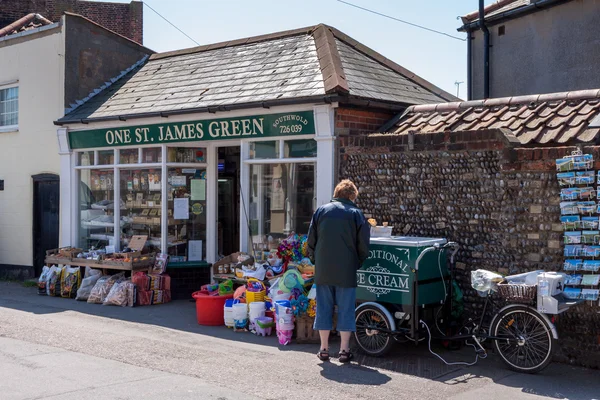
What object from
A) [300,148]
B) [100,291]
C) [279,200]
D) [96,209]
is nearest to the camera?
[300,148]

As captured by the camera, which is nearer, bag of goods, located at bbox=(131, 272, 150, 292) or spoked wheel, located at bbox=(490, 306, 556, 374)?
spoked wheel, located at bbox=(490, 306, 556, 374)

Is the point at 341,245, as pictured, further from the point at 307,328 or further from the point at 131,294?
the point at 131,294

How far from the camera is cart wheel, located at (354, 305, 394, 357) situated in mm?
7496

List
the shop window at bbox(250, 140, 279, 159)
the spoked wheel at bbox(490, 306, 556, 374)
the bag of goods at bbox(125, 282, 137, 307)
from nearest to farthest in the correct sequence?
the spoked wheel at bbox(490, 306, 556, 374) → the shop window at bbox(250, 140, 279, 159) → the bag of goods at bbox(125, 282, 137, 307)

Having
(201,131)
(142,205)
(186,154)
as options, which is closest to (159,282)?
(142,205)

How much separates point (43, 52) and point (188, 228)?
525cm

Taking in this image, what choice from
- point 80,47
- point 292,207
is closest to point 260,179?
point 292,207

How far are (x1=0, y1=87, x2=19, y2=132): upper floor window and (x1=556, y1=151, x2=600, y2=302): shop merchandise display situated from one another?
1209 cm

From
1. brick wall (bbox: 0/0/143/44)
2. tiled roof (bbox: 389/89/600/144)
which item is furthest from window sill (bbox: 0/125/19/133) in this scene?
tiled roof (bbox: 389/89/600/144)

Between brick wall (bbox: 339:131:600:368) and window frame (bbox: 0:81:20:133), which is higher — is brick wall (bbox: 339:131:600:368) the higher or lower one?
the lower one

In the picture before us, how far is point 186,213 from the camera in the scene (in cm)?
1209

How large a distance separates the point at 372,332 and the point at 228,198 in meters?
5.77

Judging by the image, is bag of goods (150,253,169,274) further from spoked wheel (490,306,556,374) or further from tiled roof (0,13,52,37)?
tiled roof (0,13,52,37)

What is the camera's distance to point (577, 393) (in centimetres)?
620
